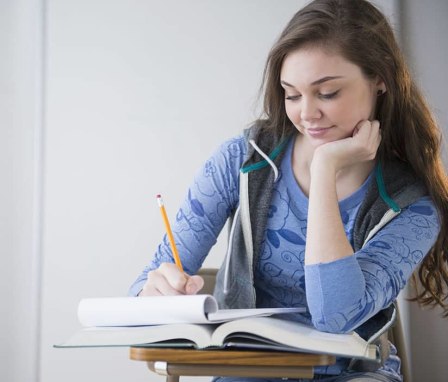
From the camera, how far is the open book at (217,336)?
39.3 inches

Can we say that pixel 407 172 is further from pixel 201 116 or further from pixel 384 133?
pixel 201 116

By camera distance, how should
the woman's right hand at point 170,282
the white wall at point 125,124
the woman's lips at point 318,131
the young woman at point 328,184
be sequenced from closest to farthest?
1. the woman's right hand at point 170,282
2. the young woman at point 328,184
3. the woman's lips at point 318,131
4. the white wall at point 125,124

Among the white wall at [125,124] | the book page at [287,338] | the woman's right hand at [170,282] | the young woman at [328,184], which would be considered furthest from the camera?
the white wall at [125,124]

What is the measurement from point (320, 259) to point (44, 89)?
1.63 metres

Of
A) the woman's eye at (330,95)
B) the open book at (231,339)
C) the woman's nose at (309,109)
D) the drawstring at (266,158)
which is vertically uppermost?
the woman's eye at (330,95)

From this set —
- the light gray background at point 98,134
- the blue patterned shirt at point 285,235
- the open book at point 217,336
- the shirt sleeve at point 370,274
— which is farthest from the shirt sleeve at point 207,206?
the light gray background at point 98,134

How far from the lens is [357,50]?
1418mm

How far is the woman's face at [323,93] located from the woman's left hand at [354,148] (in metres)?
0.03

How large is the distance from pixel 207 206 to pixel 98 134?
111 centimetres

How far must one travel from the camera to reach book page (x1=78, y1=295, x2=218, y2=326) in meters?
1.05

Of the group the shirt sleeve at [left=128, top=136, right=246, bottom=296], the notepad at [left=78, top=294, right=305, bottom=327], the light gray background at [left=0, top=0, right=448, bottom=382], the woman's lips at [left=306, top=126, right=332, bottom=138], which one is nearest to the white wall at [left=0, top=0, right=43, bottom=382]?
A: the light gray background at [left=0, top=0, right=448, bottom=382]

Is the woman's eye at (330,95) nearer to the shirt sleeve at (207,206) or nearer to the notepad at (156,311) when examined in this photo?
the shirt sleeve at (207,206)

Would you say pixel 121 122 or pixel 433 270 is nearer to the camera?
pixel 433 270

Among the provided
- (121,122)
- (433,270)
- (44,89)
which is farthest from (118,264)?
(433,270)
